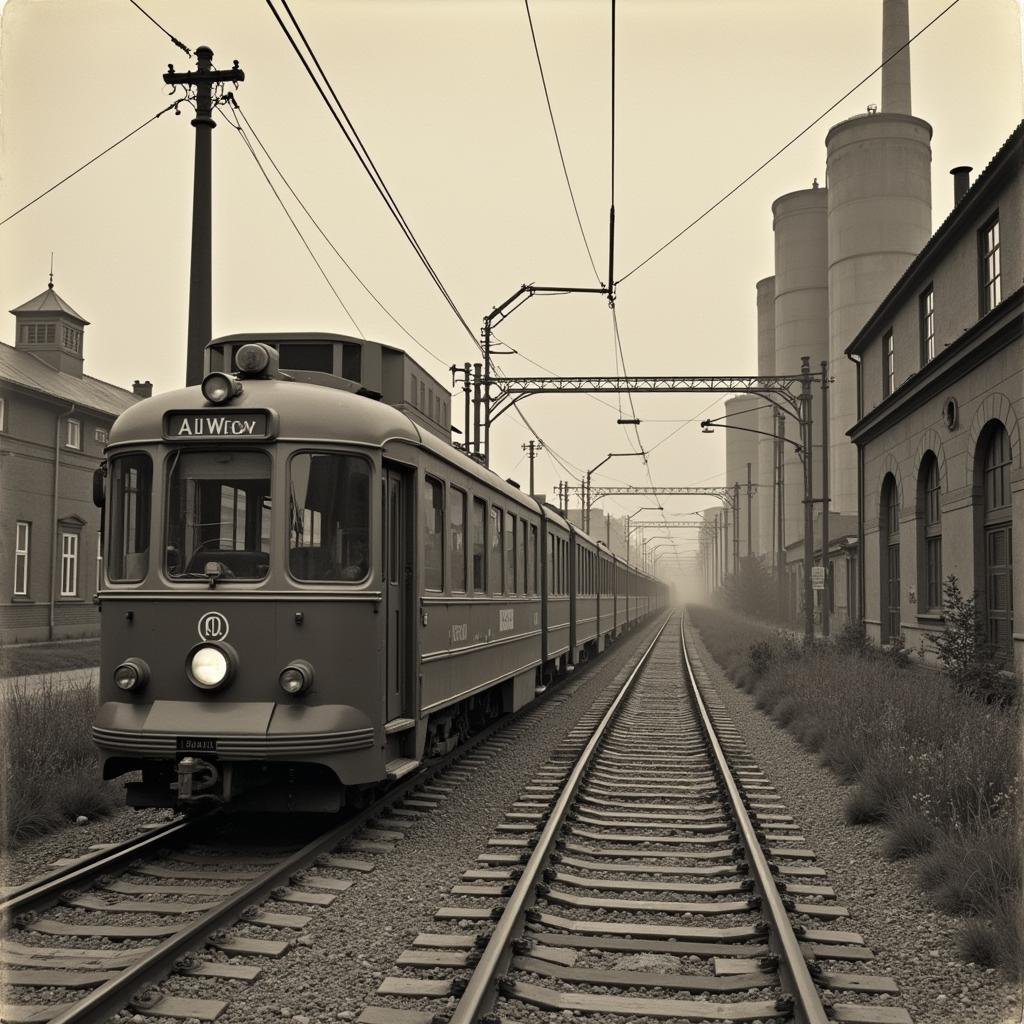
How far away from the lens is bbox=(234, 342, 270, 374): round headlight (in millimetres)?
7395

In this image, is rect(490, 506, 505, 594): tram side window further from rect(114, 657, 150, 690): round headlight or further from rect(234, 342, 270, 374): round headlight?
rect(114, 657, 150, 690): round headlight

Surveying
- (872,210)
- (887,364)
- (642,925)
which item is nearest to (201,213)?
(642,925)

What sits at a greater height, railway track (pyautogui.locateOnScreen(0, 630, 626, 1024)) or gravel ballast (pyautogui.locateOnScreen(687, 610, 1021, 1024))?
railway track (pyautogui.locateOnScreen(0, 630, 626, 1024))

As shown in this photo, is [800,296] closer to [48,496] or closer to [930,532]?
[48,496]

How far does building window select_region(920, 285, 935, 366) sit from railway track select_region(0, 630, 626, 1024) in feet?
47.7

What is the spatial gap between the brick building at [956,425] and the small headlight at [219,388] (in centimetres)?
853

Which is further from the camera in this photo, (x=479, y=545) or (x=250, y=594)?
(x=479, y=545)

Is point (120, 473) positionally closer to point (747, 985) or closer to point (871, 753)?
point (747, 985)

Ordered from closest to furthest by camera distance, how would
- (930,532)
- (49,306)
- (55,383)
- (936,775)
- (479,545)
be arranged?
(936,775) < (479,545) < (930,532) < (55,383) < (49,306)

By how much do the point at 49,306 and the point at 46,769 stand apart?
28.5m

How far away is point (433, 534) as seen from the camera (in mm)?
8617

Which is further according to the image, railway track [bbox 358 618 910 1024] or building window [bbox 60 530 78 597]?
building window [bbox 60 530 78 597]

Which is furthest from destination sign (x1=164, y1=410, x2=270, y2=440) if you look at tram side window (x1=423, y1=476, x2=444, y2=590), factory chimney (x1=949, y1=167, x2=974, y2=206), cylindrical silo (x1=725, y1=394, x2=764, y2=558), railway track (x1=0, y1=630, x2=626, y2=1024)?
cylindrical silo (x1=725, y1=394, x2=764, y2=558)

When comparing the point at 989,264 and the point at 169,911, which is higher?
the point at 989,264
